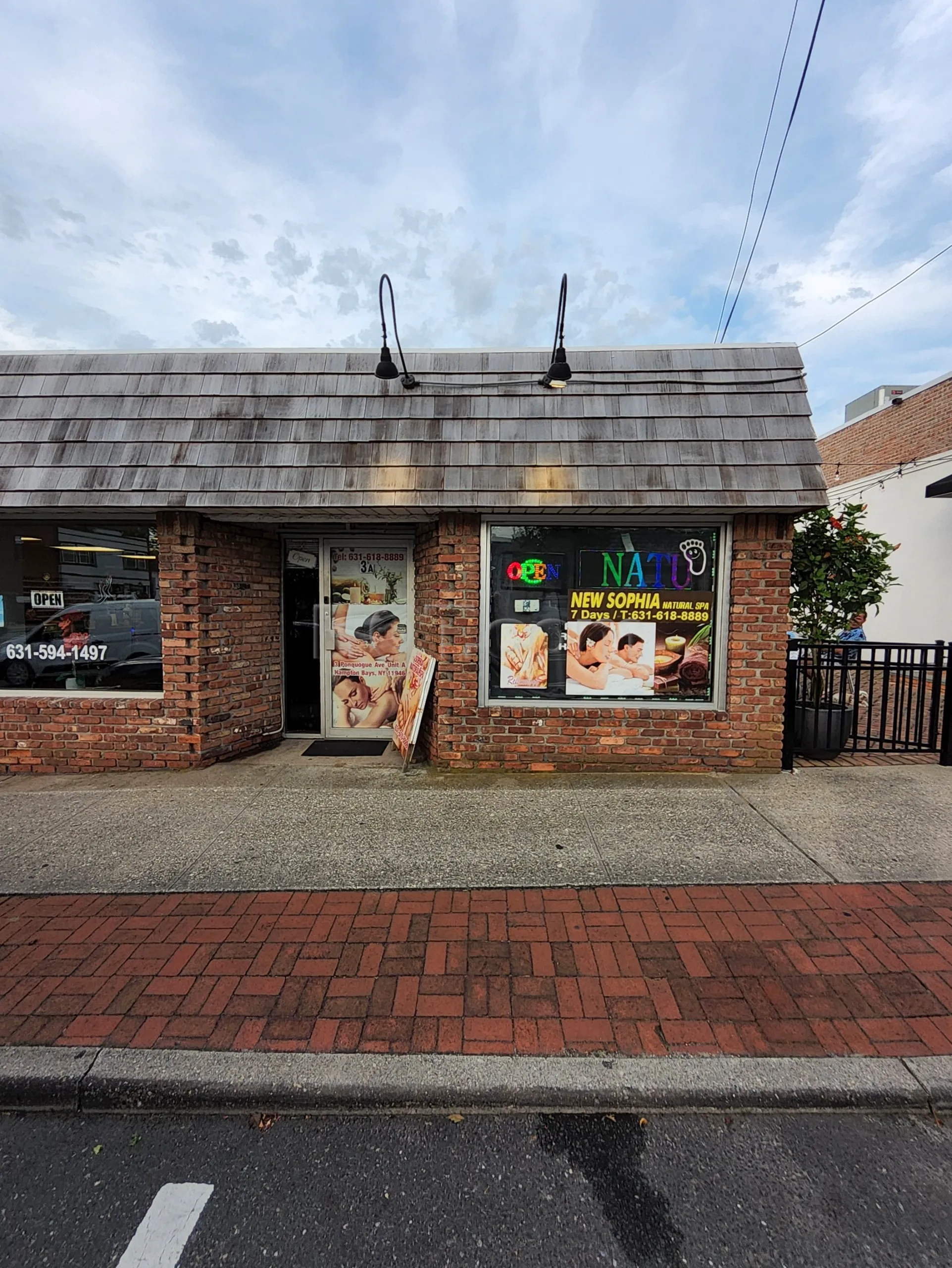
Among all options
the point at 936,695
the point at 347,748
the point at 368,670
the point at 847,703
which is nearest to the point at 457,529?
the point at 368,670

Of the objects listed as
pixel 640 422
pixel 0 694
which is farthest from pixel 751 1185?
pixel 0 694

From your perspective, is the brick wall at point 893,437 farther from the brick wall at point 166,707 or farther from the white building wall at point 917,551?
the brick wall at point 166,707

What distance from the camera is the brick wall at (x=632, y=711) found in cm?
526

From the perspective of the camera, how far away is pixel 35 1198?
73.8 inches

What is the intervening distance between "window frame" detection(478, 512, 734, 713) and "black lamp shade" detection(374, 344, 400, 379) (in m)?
1.42

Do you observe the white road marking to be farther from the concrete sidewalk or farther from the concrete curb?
the concrete sidewalk

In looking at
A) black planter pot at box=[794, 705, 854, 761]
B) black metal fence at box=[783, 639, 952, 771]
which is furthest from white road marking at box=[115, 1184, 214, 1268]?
black planter pot at box=[794, 705, 854, 761]

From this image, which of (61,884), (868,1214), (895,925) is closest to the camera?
(868,1214)

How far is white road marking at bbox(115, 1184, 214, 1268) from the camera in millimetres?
1695

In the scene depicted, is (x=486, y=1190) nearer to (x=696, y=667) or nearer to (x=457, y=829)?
(x=457, y=829)

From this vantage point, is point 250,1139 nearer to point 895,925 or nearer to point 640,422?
point 895,925

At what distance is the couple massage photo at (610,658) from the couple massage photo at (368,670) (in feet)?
6.56

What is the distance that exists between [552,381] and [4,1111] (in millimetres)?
5468

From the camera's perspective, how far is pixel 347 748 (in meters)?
6.30
